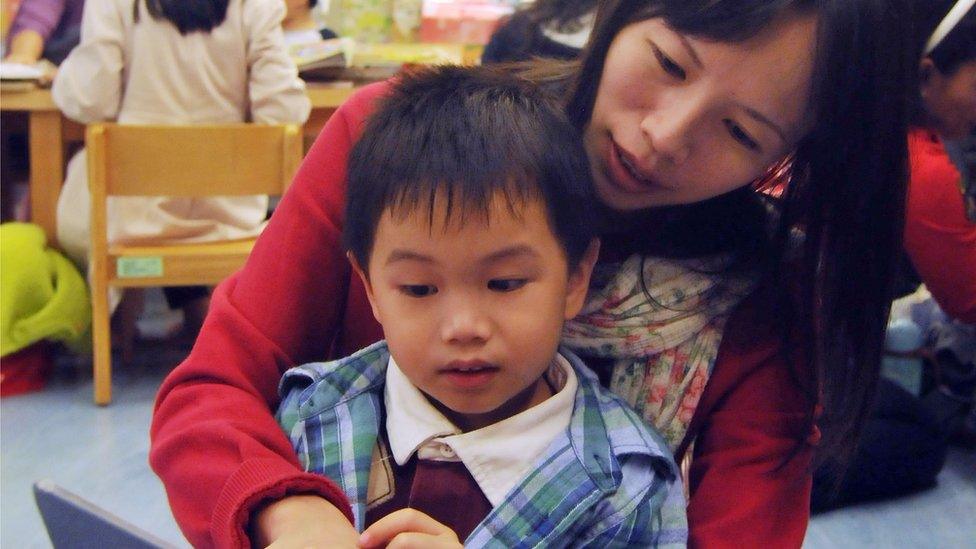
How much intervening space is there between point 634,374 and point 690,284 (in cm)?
10

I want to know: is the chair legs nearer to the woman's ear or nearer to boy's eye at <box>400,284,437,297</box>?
boy's eye at <box>400,284,437,297</box>

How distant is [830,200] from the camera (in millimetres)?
824

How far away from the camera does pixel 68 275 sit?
Answer: 2398 millimetres

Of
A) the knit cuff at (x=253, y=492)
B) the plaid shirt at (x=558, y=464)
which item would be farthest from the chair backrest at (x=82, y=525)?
the plaid shirt at (x=558, y=464)

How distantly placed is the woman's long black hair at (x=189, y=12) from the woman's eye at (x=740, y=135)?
6.06 feet

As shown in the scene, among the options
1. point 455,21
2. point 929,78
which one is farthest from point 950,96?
point 455,21

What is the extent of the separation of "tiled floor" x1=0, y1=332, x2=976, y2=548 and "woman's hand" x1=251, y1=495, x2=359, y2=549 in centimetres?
96

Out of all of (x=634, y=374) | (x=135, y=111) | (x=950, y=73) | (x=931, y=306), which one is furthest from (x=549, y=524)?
(x=135, y=111)

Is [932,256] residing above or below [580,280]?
below

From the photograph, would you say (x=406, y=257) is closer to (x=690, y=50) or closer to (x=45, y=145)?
(x=690, y=50)

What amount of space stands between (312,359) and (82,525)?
29 cm

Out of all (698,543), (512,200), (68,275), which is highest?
(512,200)

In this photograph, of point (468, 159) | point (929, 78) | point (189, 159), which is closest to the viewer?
point (468, 159)

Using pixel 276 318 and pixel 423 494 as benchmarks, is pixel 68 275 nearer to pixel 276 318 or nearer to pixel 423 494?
pixel 276 318
